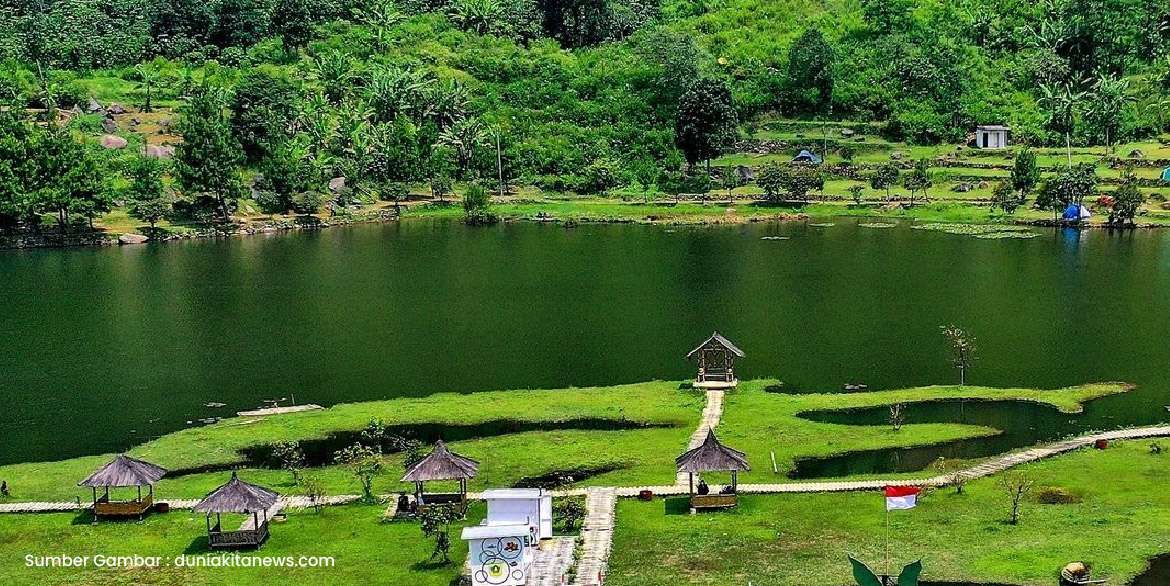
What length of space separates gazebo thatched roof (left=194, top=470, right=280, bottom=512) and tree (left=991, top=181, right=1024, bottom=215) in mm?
112892

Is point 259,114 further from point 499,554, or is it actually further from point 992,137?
point 499,554

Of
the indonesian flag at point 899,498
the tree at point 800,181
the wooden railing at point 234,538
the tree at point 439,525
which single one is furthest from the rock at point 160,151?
the indonesian flag at point 899,498

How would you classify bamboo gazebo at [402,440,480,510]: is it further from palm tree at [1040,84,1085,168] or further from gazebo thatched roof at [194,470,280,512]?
palm tree at [1040,84,1085,168]

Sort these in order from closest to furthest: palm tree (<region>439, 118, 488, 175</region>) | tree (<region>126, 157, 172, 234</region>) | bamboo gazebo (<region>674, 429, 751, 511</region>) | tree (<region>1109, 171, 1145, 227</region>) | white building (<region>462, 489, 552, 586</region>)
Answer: white building (<region>462, 489, 552, 586</region>) → bamboo gazebo (<region>674, 429, 751, 511</region>) → tree (<region>1109, 171, 1145, 227</region>) → tree (<region>126, 157, 172, 234</region>) → palm tree (<region>439, 118, 488, 175</region>)

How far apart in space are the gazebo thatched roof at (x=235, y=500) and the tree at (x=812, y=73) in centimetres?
15089

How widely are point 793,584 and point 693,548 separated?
4.84 metres

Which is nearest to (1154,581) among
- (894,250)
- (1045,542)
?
(1045,542)

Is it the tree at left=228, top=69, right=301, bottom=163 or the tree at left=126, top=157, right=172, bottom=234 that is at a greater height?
the tree at left=228, top=69, right=301, bottom=163

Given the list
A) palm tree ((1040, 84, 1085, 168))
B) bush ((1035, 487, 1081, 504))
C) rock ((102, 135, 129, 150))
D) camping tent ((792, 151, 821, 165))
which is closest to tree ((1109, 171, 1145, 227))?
palm tree ((1040, 84, 1085, 168))

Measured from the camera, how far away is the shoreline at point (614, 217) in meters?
139

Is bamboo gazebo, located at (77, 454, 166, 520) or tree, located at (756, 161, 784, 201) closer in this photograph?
bamboo gazebo, located at (77, 454, 166, 520)

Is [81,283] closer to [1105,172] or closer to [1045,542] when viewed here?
[1045,542]

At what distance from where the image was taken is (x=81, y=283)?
367ft

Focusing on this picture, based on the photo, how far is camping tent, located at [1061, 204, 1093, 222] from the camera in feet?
449
